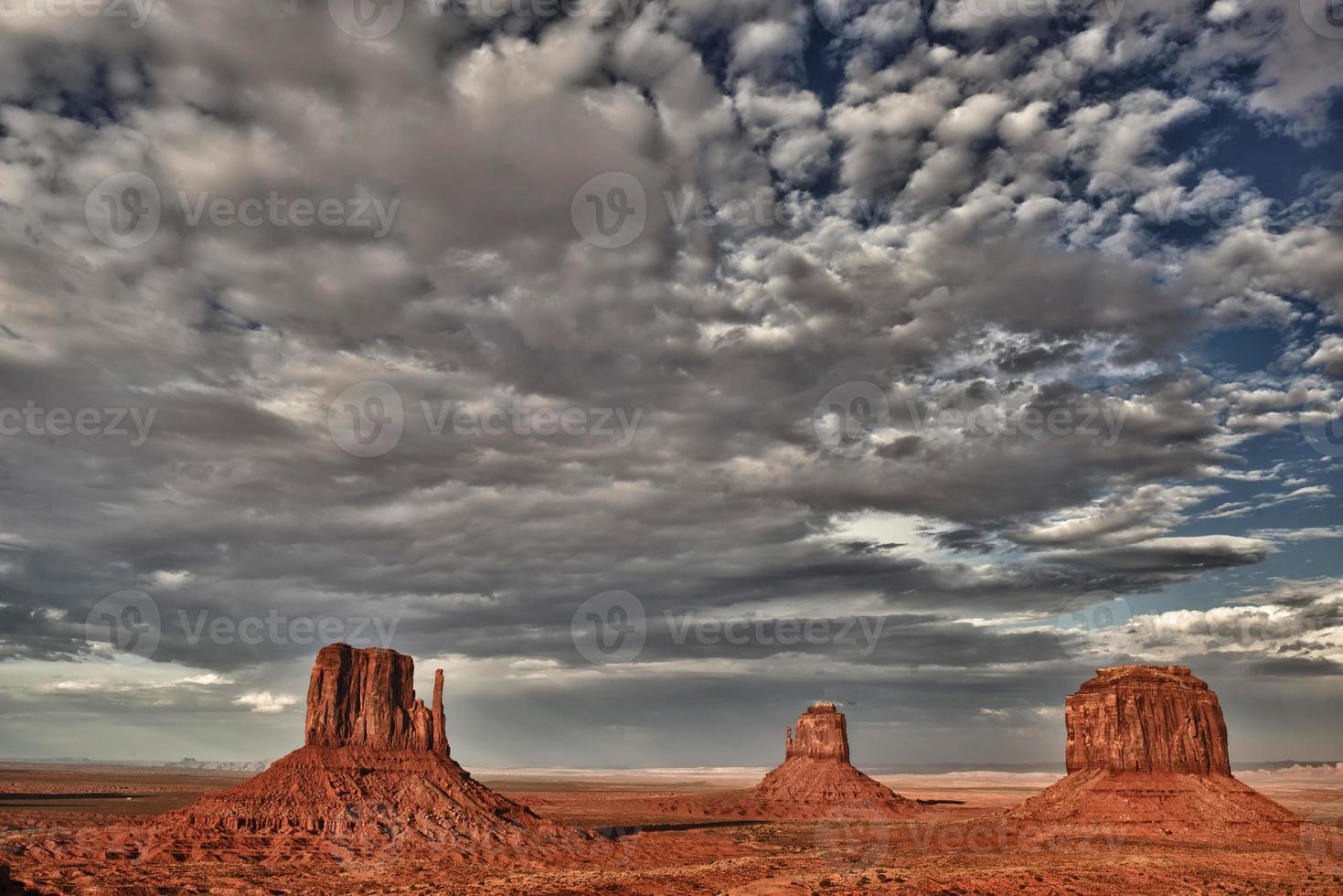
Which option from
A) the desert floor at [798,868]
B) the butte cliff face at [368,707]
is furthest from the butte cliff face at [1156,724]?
the butte cliff face at [368,707]

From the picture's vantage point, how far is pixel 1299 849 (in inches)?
3029

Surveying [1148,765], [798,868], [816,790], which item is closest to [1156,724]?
[1148,765]

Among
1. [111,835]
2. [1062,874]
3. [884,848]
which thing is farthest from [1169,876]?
[111,835]

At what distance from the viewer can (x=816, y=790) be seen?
158 m

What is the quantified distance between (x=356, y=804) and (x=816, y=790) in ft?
329

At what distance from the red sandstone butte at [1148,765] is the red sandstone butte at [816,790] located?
39109 mm

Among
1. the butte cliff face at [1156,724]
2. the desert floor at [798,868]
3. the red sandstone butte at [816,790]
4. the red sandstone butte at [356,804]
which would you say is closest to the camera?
the desert floor at [798,868]

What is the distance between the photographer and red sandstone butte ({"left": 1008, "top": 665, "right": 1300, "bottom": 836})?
89.4 metres

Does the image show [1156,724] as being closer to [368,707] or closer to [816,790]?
[816,790]

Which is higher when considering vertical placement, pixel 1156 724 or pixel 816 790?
Result: pixel 1156 724

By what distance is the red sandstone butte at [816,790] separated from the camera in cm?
14550

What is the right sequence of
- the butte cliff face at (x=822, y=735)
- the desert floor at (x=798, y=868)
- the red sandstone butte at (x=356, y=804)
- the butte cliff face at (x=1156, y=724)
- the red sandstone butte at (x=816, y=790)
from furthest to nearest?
1. the butte cliff face at (x=822, y=735)
2. the red sandstone butte at (x=816, y=790)
3. the butte cliff face at (x=1156, y=724)
4. the red sandstone butte at (x=356, y=804)
5. the desert floor at (x=798, y=868)

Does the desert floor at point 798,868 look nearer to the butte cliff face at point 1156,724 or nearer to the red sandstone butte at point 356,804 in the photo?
the red sandstone butte at point 356,804

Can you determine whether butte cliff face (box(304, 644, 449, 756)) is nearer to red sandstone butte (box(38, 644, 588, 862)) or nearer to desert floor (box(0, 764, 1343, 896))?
red sandstone butte (box(38, 644, 588, 862))
